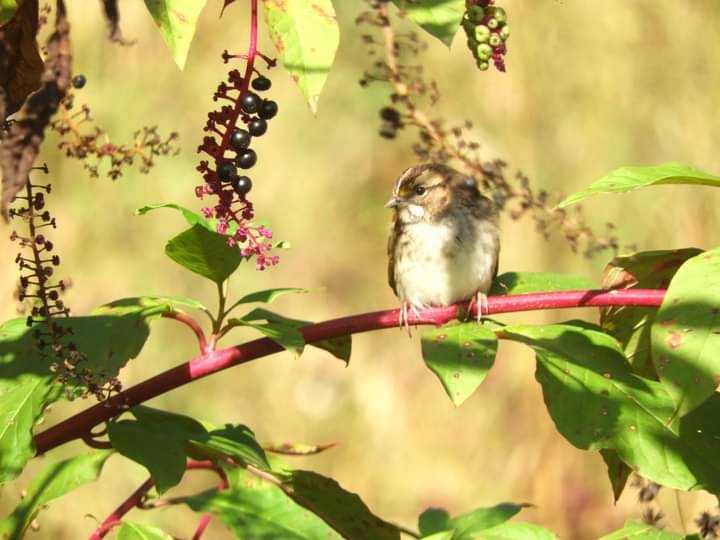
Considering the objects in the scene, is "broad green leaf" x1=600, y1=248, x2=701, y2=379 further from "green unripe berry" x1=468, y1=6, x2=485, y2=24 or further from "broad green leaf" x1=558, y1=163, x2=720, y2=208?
"green unripe berry" x1=468, y1=6, x2=485, y2=24

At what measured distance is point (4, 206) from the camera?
90 cm

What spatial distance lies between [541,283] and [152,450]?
2.14ft

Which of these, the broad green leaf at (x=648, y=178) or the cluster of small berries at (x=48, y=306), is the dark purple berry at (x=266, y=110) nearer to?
the cluster of small berries at (x=48, y=306)

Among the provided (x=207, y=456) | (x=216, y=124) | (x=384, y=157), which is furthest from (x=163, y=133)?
(x=216, y=124)

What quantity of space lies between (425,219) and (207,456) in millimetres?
1645

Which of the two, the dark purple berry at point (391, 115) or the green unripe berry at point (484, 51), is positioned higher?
the green unripe berry at point (484, 51)

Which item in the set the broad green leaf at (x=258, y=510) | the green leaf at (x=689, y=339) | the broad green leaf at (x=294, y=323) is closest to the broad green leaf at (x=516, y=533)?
the broad green leaf at (x=258, y=510)

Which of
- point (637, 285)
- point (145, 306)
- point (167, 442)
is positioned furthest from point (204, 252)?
point (637, 285)

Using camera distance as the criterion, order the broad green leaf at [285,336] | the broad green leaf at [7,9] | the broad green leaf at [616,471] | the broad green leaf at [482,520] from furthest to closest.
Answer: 1. the broad green leaf at [482,520]
2. the broad green leaf at [616,471]
3. the broad green leaf at [285,336]
4. the broad green leaf at [7,9]

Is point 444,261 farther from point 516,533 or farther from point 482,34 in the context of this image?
point 482,34

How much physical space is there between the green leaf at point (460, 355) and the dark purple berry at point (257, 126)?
359 millimetres

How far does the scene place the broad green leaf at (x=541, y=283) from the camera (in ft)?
5.87

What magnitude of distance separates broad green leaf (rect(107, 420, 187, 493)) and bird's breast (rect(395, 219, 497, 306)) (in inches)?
57.5

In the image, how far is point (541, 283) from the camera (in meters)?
1.84
